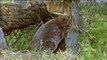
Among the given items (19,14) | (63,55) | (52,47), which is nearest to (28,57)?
(63,55)

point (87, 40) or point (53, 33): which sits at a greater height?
point (53, 33)

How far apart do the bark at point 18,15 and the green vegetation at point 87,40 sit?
0.42m

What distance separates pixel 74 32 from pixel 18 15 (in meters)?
1.60

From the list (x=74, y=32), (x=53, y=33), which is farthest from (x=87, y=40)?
(x=53, y=33)

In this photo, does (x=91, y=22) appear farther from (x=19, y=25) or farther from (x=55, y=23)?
(x=19, y=25)

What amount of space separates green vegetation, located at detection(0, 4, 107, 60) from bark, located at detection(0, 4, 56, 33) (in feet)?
1.37

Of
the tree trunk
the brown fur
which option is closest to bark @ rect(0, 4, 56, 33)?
the brown fur

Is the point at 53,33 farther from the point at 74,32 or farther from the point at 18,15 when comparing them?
the point at 18,15

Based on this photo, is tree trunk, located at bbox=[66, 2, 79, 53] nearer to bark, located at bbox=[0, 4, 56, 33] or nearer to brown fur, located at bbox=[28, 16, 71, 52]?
brown fur, located at bbox=[28, 16, 71, 52]

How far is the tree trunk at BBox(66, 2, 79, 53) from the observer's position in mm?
6383

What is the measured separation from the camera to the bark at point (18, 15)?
24.8 ft

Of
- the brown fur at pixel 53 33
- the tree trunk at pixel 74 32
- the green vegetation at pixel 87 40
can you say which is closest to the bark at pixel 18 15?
the green vegetation at pixel 87 40

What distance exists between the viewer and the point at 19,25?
7754mm

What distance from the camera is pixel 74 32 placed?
21.7 ft
